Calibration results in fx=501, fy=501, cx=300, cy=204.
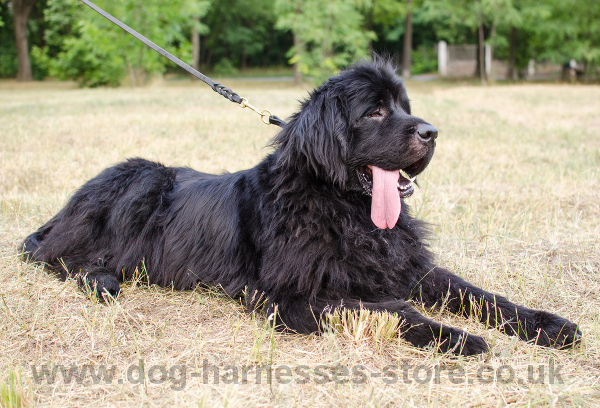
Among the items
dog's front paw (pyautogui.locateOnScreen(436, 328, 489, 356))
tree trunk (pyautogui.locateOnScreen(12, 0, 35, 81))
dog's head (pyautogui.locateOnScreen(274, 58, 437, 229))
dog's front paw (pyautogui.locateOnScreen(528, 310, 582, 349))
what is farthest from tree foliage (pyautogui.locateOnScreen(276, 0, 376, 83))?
tree trunk (pyautogui.locateOnScreen(12, 0, 35, 81))

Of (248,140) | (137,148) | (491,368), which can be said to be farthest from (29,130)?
(491,368)

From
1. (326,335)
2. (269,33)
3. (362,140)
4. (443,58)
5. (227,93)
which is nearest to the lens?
(326,335)

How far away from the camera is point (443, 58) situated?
36.9 metres

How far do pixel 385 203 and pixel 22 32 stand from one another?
107 ft

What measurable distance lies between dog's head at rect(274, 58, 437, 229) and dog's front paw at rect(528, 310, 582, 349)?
0.92 m

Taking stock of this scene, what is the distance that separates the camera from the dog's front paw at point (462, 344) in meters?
2.38

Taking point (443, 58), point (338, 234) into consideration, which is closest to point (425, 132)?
point (338, 234)

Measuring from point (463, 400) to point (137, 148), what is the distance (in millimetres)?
6421

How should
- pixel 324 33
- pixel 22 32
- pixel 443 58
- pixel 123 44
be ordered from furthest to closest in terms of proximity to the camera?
pixel 443 58 → pixel 22 32 → pixel 123 44 → pixel 324 33

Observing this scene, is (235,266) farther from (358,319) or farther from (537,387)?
(537,387)

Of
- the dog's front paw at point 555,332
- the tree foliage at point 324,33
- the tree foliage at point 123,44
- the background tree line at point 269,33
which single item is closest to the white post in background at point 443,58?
the background tree line at point 269,33

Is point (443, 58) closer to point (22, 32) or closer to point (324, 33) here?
point (324, 33)

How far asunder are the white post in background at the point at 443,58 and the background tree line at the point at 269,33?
1.05 m

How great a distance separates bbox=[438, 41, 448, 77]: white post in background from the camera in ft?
120
